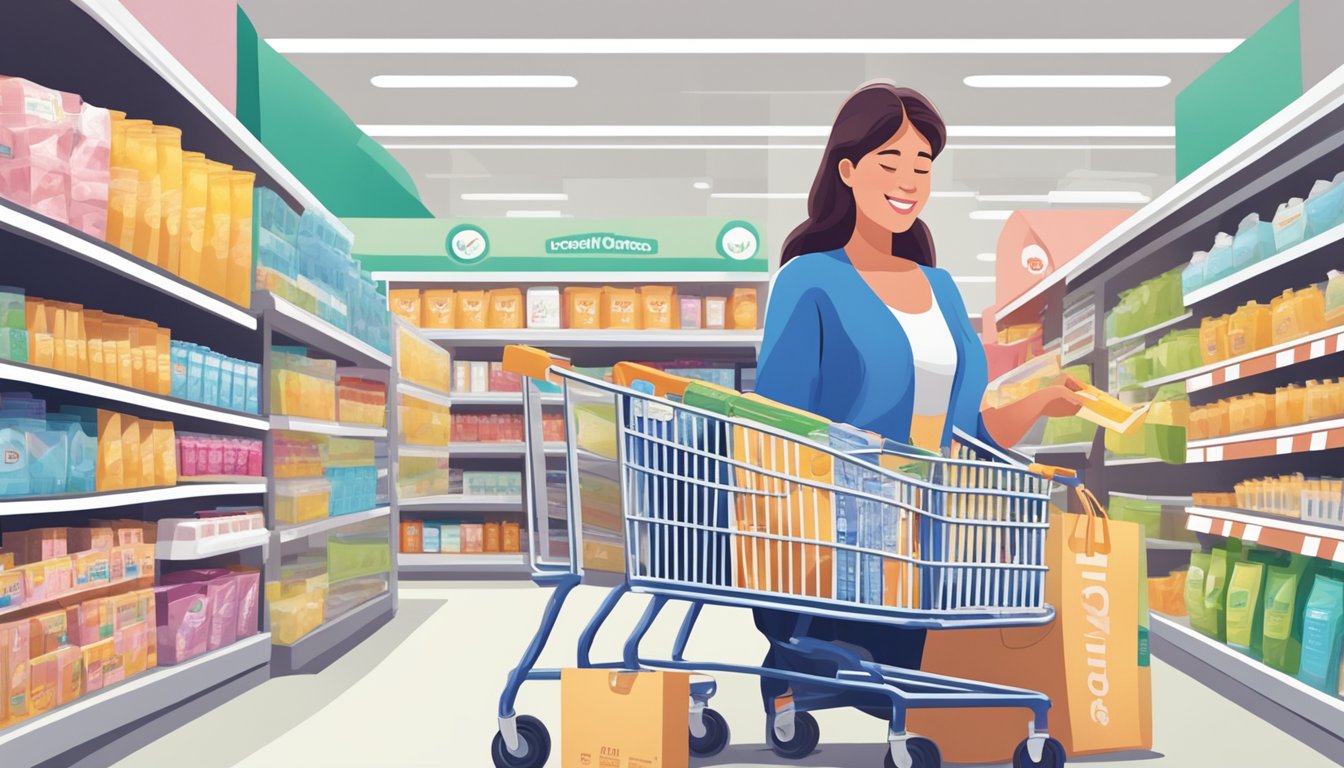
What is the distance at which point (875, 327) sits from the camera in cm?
263

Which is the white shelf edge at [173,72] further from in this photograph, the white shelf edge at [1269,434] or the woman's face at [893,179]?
the white shelf edge at [1269,434]

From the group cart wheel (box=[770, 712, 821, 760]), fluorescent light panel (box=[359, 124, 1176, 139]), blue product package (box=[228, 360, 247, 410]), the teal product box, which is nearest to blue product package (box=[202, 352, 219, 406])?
the teal product box

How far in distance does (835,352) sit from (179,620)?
6.80ft

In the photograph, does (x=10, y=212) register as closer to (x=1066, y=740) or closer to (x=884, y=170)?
(x=884, y=170)

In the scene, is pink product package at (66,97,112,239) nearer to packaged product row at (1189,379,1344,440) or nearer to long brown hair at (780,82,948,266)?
long brown hair at (780,82,948,266)

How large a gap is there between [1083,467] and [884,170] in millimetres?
3966

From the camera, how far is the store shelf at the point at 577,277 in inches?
316

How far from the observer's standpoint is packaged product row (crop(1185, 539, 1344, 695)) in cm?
305

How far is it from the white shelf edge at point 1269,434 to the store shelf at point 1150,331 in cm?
67

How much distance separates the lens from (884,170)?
2.73 metres

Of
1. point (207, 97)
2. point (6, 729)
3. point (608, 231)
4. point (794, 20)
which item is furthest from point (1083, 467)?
point (794, 20)

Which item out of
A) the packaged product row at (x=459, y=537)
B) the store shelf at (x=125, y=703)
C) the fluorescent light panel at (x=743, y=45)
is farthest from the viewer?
the fluorescent light panel at (x=743, y=45)

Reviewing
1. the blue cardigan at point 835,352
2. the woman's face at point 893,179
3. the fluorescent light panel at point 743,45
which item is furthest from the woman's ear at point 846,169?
the fluorescent light panel at point 743,45

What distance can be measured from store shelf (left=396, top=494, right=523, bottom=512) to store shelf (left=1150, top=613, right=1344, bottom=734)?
15.0ft
